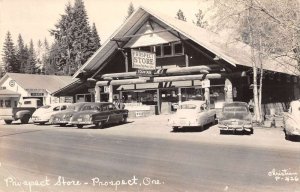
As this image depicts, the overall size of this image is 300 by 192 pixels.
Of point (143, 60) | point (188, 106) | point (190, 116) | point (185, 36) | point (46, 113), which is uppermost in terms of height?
point (185, 36)

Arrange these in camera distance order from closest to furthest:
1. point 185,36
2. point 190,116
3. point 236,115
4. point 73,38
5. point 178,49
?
point 236,115 < point 190,116 < point 185,36 < point 178,49 < point 73,38

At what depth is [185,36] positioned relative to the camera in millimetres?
25938

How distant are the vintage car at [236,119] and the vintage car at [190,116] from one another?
132cm

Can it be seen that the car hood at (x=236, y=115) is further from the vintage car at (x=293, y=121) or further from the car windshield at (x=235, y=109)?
the vintage car at (x=293, y=121)

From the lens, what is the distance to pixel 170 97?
2864 cm

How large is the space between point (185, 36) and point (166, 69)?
9.76ft

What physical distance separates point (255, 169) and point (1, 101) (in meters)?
47.3

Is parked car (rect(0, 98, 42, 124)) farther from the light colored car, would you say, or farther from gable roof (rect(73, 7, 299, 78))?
gable roof (rect(73, 7, 299, 78))

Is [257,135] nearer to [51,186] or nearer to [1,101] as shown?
[51,186]

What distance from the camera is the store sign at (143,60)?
82.9 feet

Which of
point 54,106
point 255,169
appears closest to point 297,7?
point 255,169

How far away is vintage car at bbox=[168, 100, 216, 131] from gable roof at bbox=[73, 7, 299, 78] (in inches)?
182

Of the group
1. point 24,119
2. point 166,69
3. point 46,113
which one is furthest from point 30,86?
point 166,69

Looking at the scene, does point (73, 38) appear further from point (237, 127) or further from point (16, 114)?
point (237, 127)
